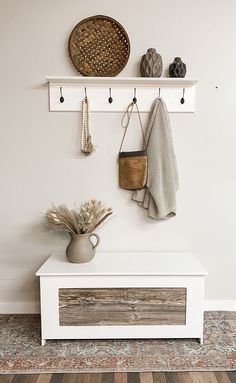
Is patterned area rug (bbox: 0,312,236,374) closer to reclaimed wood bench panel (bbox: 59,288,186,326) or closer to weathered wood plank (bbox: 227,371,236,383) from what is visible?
weathered wood plank (bbox: 227,371,236,383)

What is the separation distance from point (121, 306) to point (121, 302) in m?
0.02

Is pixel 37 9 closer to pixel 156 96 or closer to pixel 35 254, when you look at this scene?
pixel 156 96

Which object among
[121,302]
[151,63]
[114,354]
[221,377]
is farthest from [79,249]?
[151,63]

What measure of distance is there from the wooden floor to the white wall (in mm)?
703

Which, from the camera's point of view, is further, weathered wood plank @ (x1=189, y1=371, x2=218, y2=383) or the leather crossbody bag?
the leather crossbody bag

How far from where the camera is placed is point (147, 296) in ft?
6.18

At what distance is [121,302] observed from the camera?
189cm

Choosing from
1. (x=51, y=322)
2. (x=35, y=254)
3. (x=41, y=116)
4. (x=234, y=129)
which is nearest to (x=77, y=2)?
(x=41, y=116)

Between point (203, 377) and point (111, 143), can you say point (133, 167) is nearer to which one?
point (111, 143)

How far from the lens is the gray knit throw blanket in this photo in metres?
2.15

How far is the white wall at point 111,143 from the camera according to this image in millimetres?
2150

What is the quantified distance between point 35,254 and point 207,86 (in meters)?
1.68

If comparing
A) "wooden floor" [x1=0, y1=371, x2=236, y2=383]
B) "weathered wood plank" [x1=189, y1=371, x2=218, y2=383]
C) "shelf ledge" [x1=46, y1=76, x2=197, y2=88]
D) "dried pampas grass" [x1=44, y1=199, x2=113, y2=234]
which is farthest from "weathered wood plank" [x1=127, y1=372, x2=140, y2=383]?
"shelf ledge" [x1=46, y1=76, x2=197, y2=88]

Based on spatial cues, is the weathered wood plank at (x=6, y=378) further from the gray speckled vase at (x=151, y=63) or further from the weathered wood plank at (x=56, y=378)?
the gray speckled vase at (x=151, y=63)
